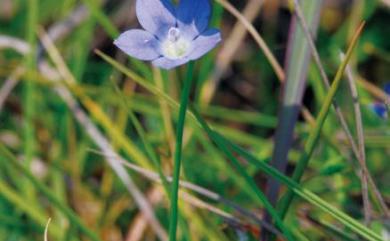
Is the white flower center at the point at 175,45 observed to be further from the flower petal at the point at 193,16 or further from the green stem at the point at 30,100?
the green stem at the point at 30,100

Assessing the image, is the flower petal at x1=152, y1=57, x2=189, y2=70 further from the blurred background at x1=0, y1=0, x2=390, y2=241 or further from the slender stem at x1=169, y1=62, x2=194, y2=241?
the blurred background at x1=0, y1=0, x2=390, y2=241

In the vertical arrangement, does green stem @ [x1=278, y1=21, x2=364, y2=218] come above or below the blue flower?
below

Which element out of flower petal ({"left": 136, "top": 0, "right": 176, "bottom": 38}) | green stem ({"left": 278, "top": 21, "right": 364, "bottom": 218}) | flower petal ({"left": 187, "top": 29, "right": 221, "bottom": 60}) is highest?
flower petal ({"left": 136, "top": 0, "right": 176, "bottom": 38})

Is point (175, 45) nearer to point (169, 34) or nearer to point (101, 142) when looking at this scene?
point (169, 34)

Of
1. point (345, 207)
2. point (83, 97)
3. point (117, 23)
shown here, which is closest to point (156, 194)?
point (83, 97)

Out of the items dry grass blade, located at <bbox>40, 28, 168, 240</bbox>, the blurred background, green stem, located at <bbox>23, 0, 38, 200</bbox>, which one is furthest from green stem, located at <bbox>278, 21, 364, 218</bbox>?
green stem, located at <bbox>23, 0, 38, 200</bbox>

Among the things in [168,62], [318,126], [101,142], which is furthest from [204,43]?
[101,142]

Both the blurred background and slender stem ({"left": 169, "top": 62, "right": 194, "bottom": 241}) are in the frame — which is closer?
slender stem ({"left": 169, "top": 62, "right": 194, "bottom": 241})
